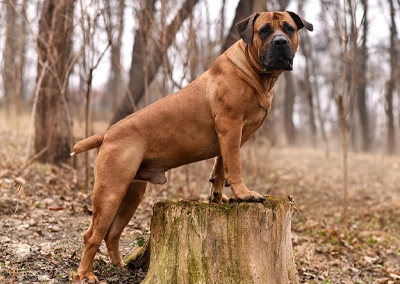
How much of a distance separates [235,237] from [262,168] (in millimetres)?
9557

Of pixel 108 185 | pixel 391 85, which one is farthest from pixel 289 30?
pixel 391 85

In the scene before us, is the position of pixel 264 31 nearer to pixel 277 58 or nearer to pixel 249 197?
pixel 277 58

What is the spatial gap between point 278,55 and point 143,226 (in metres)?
3.74

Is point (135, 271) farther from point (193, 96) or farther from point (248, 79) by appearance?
point (248, 79)

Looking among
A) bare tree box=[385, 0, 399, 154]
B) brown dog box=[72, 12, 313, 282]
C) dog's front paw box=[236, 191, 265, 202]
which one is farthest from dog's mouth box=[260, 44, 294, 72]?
bare tree box=[385, 0, 399, 154]

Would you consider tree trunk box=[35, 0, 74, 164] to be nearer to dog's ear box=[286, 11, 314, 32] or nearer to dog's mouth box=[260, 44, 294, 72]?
dog's ear box=[286, 11, 314, 32]

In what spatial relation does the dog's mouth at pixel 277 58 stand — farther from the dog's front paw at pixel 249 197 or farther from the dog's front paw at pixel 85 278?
the dog's front paw at pixel 85 278

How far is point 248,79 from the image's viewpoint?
3.95 m

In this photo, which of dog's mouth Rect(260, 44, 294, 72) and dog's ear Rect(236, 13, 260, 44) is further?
dog's ear Rect(236, 13, 260, 44)

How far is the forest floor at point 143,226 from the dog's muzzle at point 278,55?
7.55 feet

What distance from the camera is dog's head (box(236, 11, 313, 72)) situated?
12.1 feet

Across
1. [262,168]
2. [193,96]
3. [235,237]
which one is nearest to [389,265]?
[235,237]

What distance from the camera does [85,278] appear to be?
3967 mm

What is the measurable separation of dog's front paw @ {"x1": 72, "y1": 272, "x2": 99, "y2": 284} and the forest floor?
0.17 meters
